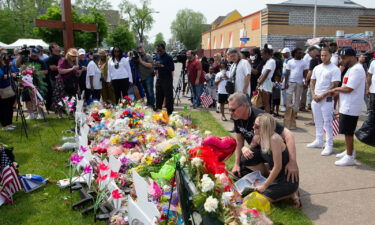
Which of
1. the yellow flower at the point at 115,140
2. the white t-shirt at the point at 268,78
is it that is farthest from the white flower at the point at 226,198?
the white t-shirt at the point at 268,78

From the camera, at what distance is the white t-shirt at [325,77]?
514cm

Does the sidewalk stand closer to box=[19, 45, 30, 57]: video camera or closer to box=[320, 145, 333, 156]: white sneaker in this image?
box=[320, 145, 333, 156]: white sneaker

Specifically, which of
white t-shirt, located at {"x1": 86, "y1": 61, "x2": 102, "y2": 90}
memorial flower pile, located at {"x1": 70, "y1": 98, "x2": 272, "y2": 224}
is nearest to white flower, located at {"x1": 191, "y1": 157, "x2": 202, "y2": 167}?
memorial flower pile, located at {"x1": 70, "y1": 98, "x2": 272, "y2": 224}

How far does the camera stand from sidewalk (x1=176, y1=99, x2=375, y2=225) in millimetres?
3336

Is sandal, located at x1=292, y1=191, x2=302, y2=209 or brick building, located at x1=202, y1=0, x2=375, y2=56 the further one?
brick building, located at x1=202, y1=0, x2=375, y2=56

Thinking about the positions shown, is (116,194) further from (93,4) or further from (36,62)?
(93,4)

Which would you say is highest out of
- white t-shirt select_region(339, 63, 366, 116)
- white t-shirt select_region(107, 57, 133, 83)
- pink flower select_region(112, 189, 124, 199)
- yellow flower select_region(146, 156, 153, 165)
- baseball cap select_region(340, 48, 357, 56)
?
baseball cap select_region(340, 48, 357, 56)

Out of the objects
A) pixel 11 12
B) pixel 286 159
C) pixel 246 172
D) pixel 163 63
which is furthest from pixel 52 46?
pixel 11 12

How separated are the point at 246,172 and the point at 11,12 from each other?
164 feet

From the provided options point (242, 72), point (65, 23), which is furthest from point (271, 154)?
point (65, 23)

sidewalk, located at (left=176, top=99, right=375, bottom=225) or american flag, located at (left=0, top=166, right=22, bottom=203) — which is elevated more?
american flag, located at (left=0, top=166, right=22, bottom=203)

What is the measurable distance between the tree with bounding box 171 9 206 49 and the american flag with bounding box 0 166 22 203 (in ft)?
267

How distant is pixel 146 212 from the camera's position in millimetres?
2531

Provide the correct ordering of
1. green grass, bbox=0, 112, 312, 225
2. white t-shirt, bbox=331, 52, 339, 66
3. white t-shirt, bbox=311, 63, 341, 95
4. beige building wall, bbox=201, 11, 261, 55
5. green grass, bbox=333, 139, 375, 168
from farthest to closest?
1. beige building wall, bbox=201, 11, 261, 55
2. white t-shirt, bbox=331, 52, 339, 66
3. white t-shirt, bbox=311, 63, 341, 95
4. green grass, bbox=333, 139, 375, 168
5. green grass, bbox=0, 112, 312, 225
